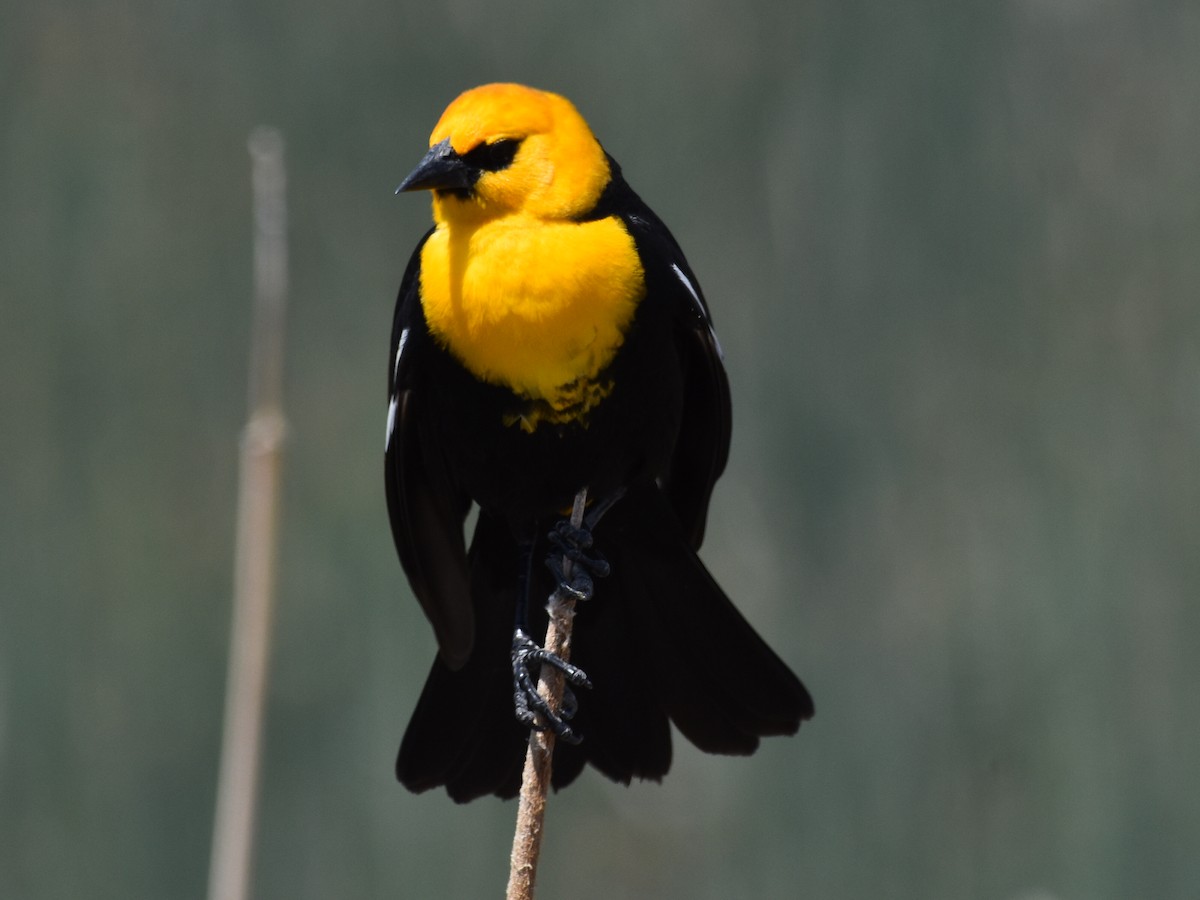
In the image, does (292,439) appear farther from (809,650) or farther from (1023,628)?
(1023,628)

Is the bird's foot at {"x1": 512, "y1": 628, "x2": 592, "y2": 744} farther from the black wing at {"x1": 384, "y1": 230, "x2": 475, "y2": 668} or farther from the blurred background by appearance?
the blurred background

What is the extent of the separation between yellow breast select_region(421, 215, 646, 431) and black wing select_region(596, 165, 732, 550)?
4 centimetres

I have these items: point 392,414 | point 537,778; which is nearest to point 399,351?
point 392,414

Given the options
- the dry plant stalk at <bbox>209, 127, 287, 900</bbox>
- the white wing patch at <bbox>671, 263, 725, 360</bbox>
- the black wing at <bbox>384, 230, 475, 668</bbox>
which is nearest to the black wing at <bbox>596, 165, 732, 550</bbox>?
the white wing patch at <bbox>671, 263, 725, 360</bbox>

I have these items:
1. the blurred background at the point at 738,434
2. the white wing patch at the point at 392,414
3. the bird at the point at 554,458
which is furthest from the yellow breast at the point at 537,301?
the blurred background at the point at 738,434

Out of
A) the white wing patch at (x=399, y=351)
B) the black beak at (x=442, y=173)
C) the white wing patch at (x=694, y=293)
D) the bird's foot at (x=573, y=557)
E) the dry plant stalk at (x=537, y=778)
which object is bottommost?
the dry plant stalk at (x=537, y=778)

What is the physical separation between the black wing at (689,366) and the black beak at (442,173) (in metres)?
0.16

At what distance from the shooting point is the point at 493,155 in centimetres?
159

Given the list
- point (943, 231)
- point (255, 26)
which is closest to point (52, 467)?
point (255, 26)

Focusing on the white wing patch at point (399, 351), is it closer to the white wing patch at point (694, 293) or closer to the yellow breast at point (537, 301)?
the yellow breast at point (537, 301)

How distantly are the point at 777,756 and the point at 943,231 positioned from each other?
2.63 feet

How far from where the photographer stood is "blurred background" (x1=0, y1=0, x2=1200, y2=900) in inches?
88.8

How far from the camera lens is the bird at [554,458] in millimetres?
1599

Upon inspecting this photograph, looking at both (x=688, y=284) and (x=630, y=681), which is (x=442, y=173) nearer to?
(x=688, y=284)
